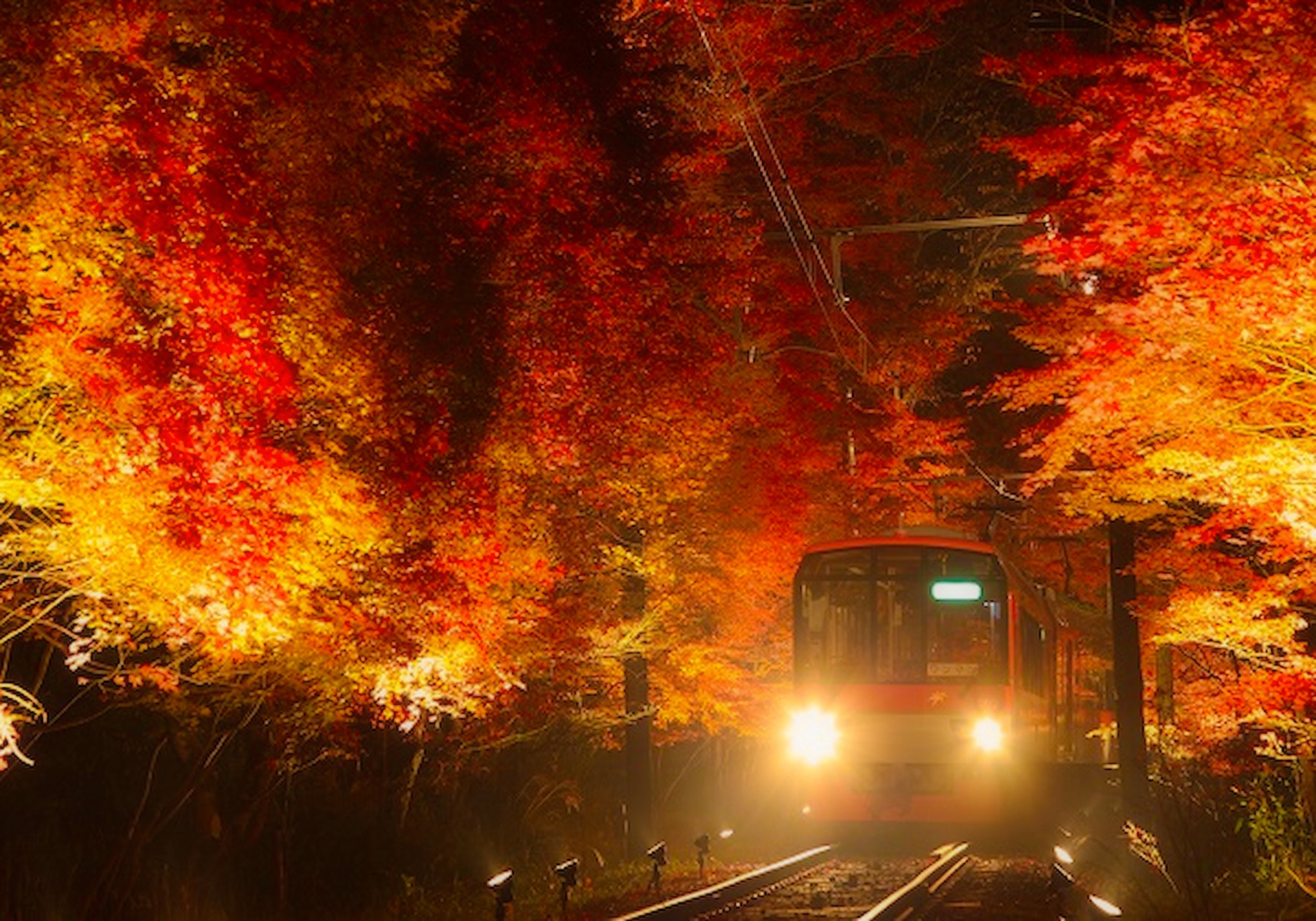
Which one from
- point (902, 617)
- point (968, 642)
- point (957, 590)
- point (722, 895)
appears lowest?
point (722, 895)

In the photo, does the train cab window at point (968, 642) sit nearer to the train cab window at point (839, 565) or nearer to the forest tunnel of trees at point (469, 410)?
the train cab window at point (839, 565)

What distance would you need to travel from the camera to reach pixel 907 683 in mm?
16578

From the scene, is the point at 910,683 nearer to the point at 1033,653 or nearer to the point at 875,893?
the point at 1033,653

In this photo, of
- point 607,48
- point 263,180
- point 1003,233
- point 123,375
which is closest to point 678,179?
point 607,48

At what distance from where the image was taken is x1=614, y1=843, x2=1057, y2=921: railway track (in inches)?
481

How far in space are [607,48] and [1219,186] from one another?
6.38 meters

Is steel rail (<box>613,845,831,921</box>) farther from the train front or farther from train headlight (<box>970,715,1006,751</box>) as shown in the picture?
train headlight (<box>970,715,1006,751</box>)

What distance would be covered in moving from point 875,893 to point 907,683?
3013 mm

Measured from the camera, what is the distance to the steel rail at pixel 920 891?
1196cm

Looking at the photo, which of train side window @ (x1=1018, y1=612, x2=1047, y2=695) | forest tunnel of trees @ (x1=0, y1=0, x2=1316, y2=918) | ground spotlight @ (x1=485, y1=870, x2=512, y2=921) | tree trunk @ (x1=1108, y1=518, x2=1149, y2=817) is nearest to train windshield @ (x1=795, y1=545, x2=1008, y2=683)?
train side window @ (x1=1018, y1=612, x2=1047, y2=695)

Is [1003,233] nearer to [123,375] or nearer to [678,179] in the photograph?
[678,179]

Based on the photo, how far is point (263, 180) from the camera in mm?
9211

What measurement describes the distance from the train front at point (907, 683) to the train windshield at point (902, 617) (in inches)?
0.6

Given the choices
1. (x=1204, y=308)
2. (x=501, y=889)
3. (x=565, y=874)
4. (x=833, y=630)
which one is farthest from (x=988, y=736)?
(x=501, y=889)
